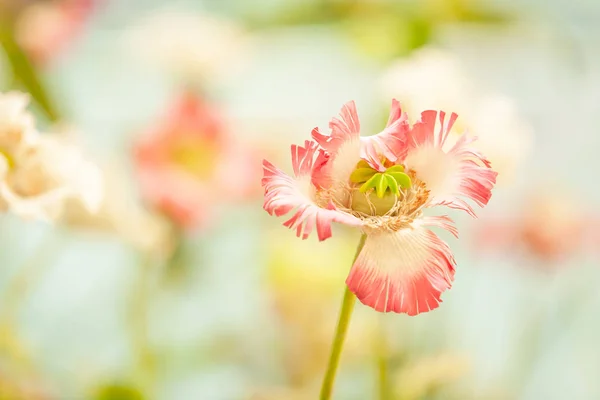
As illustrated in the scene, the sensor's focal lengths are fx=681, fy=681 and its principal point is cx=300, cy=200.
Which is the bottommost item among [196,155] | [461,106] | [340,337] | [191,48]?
[340,337]

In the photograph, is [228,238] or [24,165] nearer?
[24,165]

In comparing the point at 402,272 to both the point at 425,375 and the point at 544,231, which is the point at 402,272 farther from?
the point at 544,231

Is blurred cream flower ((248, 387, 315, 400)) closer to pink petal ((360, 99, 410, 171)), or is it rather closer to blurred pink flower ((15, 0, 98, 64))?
pink petal ((360, 99, 410, 171))

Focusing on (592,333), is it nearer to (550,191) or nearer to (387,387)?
(550,191)

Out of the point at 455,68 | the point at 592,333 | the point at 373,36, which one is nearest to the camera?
the point at 455,68

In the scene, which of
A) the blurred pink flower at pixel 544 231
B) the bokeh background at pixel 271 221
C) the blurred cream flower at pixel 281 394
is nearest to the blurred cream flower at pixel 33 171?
the bokeh background at pixel 271 221

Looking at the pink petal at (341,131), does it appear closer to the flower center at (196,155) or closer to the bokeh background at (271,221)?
the bokeh background at (271,221)

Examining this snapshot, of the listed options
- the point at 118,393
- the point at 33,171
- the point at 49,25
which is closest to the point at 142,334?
the point at 118,393

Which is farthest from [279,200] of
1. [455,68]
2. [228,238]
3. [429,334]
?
[228,238]
